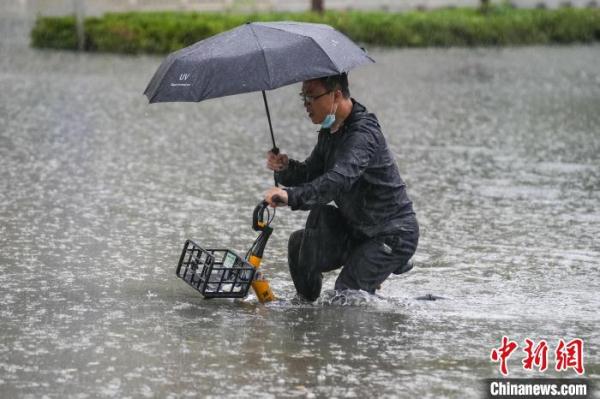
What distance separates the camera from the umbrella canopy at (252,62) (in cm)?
616

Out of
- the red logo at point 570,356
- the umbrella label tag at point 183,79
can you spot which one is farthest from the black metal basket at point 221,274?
the red logo at point 570,356

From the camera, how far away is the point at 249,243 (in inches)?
336

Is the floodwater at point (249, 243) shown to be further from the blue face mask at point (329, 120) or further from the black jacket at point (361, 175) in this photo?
the blue face mask at point (329, 120)

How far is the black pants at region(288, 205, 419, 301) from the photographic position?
6.58m

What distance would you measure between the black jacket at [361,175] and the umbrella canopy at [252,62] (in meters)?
0.34

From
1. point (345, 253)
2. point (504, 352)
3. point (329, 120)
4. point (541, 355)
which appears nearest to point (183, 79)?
point (329, 120)

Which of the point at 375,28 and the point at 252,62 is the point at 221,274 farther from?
the point at 375,28

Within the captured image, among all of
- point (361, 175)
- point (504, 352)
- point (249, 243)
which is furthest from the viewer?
point (249, 243)

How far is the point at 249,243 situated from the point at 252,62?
2489 millimetres

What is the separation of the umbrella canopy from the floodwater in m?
1.11

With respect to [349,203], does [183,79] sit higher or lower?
higher

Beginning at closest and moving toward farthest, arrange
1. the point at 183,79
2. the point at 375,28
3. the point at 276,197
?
the point at 276,197 < the point at 183,79 < the point at 375,28

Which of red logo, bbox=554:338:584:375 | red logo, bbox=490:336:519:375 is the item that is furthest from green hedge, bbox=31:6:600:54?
red logo, bbox=554:338:584:375

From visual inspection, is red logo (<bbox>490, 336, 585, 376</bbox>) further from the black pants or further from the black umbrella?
the black umbrella
